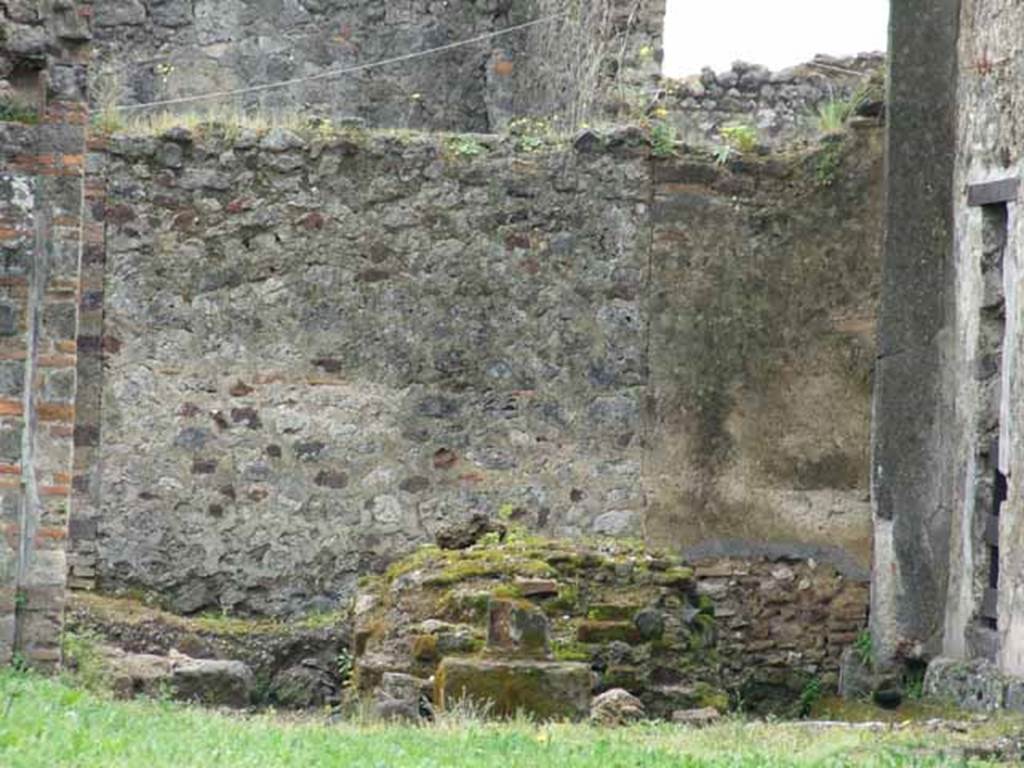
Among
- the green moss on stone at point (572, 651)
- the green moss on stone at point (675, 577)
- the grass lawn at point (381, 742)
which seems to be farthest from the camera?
the green moss on stone at point (675, 577)

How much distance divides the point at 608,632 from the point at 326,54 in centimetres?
916

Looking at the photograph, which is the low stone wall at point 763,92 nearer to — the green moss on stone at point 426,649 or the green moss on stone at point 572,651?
the green moss on stone at point 572,651

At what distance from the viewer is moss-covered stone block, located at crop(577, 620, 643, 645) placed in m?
13.1

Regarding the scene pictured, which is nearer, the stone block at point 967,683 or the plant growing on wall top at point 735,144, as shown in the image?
the stone block at point 967,683

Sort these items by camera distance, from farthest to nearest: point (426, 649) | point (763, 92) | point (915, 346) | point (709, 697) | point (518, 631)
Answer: point (763, 92) → point (915, 346) → point (709, 697) → point (426, 649) → point (518, 631)

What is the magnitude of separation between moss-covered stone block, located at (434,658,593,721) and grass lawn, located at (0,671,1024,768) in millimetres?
383

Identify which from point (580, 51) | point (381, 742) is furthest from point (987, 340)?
point (381, 742)

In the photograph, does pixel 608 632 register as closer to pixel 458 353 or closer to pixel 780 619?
pixel 780 619

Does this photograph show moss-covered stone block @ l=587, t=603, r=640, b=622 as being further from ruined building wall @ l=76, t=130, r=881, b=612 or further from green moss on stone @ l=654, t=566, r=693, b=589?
ruined building wall @ l=76, t=130, r=881, b=612

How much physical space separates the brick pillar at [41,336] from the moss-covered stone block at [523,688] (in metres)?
2.02

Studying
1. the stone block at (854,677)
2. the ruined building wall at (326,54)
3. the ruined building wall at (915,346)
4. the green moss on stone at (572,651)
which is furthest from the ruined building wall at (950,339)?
the ruined building wall at (326,54)

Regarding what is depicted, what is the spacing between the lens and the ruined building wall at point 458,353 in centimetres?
1547

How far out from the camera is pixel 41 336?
12.3m

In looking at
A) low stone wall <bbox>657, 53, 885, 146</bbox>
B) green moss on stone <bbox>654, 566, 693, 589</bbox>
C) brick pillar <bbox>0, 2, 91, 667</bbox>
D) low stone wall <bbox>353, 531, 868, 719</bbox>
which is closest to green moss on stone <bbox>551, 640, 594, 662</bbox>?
low stone wall <bbox>353, 531, 868, 719</bbox>
